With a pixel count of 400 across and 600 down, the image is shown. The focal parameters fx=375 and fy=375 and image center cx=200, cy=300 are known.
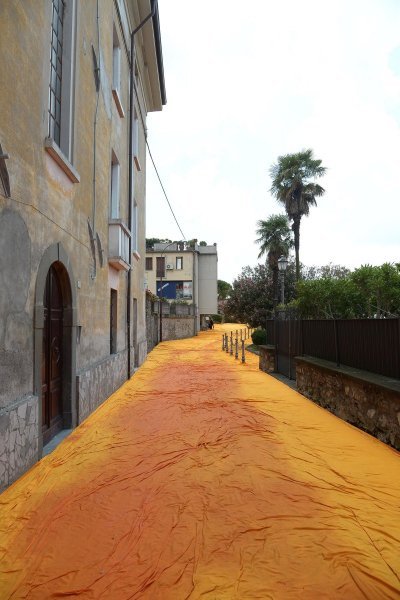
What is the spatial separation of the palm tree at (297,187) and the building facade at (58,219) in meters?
16.4

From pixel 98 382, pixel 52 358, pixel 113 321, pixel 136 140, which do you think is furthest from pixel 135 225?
pixel 52 358

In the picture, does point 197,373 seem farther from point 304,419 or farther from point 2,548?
point 2,548

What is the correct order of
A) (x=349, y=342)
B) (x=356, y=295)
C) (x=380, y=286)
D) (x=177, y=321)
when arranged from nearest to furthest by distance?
(x=349, y=342) → (x=380, y=286) → (x=356, y=295) → (x=177, y=321)

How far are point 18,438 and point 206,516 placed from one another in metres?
2.35

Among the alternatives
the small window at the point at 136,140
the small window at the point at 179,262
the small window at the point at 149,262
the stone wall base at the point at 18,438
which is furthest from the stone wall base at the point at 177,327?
the stone wall base at the point at 18,438

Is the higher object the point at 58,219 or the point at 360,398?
the point at 58,219

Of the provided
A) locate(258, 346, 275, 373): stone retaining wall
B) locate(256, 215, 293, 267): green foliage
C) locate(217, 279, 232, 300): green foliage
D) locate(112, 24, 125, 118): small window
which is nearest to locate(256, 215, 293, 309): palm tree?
locate(256, 215, 293, 267): green foliage

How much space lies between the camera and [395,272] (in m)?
14.2

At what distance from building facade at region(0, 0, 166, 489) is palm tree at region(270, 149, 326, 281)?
1644 centimetres

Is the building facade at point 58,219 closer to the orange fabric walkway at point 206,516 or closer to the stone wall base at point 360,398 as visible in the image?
the orange fabric walkway at point 206,516

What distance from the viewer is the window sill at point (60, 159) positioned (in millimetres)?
5160

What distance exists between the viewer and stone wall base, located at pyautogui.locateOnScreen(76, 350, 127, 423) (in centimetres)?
700

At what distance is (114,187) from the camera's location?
1103 centimetres

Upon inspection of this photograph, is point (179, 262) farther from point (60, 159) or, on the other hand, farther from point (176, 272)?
point (60, 159)
